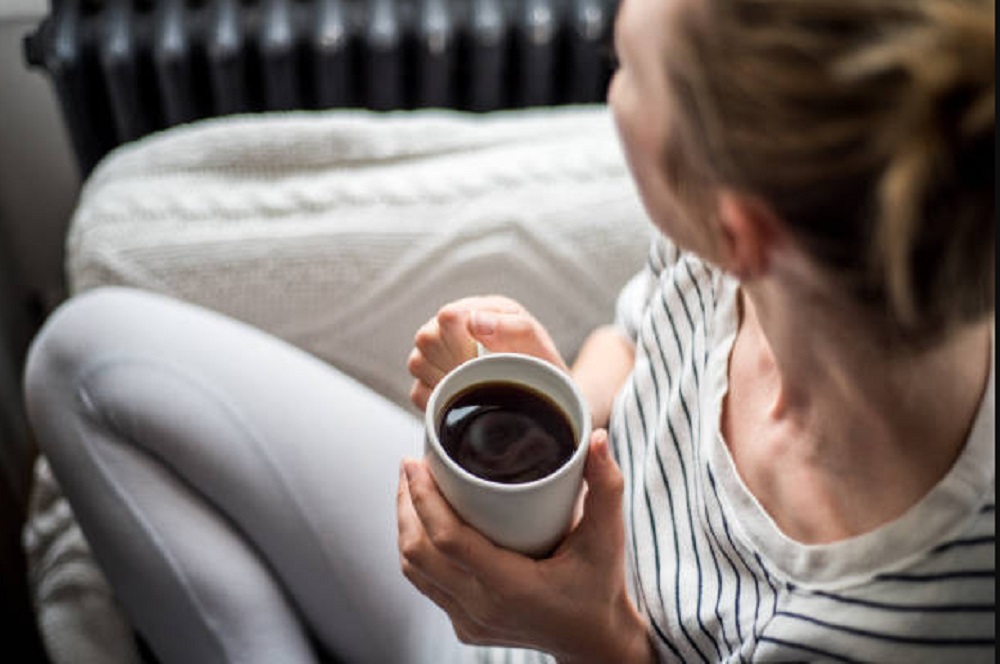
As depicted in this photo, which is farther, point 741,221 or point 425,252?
point 425,252

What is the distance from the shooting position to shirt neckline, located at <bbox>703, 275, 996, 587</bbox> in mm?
513

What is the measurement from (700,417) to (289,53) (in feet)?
2.45

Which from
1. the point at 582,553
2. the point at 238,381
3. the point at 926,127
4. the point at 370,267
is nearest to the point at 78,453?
the point at 238,381

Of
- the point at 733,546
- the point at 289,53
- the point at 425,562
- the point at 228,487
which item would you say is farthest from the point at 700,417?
the point at 289,53

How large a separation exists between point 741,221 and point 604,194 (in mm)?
511

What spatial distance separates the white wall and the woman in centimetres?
61

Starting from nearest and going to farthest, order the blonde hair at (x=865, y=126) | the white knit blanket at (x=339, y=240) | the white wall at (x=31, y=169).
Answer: the blonde hair at (x=865, y=126), the white knit blanket at (x=339, y=240), the white wall at (x=31, y=169)

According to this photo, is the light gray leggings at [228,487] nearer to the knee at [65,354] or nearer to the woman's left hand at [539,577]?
the knee at [65,354]

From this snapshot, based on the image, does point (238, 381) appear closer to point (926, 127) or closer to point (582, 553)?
point (582, 553)

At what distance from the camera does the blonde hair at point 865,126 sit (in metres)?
0.38

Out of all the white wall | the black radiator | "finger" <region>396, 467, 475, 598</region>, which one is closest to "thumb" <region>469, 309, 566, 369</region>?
"finger" <region>396, 467, 475, 598</region>

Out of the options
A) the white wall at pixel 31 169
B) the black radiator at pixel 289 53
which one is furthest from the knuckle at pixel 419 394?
the white wall at pixel 31 169

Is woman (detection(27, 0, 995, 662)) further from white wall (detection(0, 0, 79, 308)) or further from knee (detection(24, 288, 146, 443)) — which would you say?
white wall (detection(0, 0, 79, 308))

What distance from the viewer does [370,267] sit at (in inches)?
36.5
